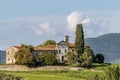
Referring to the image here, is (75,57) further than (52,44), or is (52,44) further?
(52,44)

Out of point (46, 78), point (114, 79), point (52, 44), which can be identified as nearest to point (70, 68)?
point (46, 78)

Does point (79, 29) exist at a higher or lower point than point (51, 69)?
higher

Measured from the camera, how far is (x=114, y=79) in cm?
7131

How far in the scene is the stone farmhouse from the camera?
150m

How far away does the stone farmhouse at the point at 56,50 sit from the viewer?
492ft

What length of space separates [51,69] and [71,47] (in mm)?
22750

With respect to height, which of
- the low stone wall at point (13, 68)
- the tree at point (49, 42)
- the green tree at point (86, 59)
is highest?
the tree at point (49, 42)

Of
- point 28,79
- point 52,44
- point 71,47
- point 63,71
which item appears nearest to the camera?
point 28,79

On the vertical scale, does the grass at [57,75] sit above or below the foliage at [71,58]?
below

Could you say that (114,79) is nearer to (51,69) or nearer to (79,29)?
(51,69)

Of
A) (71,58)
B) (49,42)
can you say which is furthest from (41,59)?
(49,42)

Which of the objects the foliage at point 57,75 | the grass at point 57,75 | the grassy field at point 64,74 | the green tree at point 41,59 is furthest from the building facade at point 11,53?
the grass at point 57,75

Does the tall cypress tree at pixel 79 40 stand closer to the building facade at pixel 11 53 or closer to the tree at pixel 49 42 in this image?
the building facade at pixel 11 53

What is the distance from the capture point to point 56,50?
15350cm
